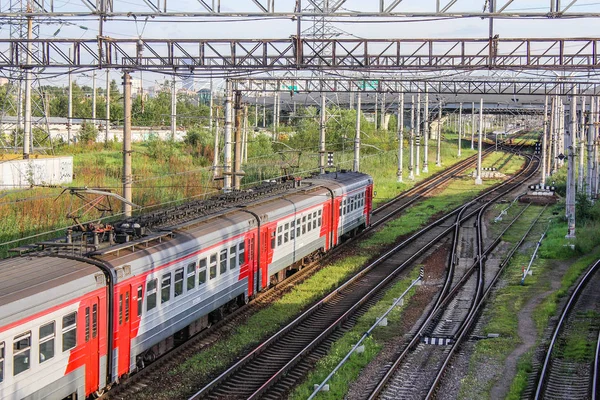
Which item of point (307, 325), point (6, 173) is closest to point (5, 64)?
point (307, 325)

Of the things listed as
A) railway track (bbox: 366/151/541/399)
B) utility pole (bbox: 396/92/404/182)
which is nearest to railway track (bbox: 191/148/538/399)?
railway track (bbox: 366/151/541/399)

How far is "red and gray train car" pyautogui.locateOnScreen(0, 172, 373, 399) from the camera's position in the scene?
10.2 metres

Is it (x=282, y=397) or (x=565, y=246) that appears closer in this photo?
(x=282, y=397)

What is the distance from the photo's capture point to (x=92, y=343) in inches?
454

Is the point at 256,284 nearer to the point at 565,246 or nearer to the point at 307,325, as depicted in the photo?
the point at 307,325

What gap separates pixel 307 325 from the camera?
1761cm

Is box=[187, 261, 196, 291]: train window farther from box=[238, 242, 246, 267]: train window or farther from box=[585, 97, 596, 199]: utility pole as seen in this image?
box=[585, 97, 596, 199]: utility pole

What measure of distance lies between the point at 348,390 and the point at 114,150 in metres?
38.1

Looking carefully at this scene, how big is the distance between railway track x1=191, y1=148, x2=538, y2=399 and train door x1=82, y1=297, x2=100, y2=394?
1.72 m

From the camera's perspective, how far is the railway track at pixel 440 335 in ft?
44.5

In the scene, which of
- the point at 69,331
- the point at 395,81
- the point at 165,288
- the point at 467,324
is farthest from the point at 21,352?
the point at 395,81

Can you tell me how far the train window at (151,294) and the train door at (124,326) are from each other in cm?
68

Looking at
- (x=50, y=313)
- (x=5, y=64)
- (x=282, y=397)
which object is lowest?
(x=282, y=397)

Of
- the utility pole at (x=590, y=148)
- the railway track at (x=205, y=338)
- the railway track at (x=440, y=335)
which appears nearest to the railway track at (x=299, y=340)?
the railway track at (x=205, y=338)
